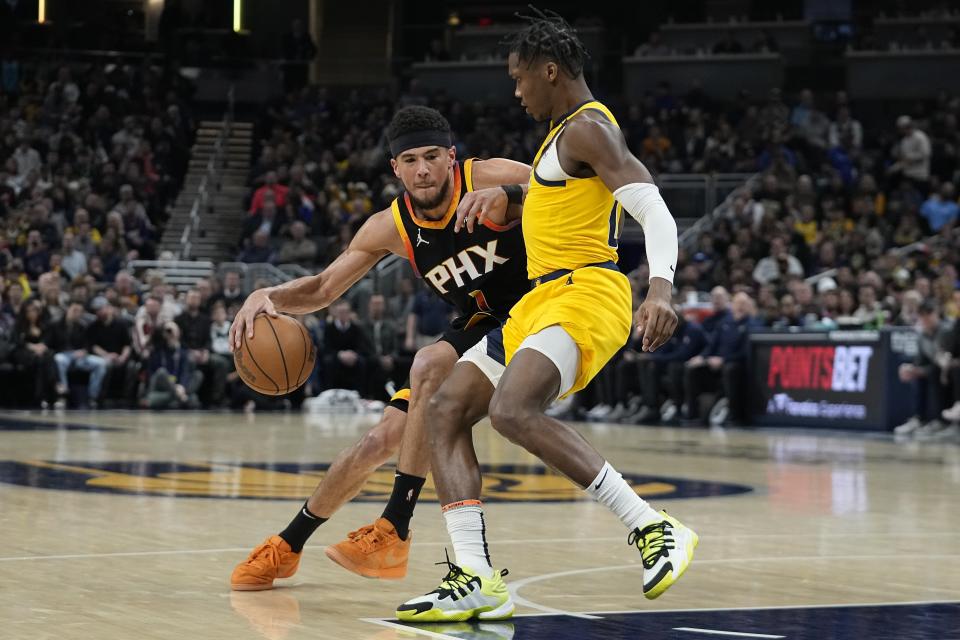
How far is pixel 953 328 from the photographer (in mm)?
15094

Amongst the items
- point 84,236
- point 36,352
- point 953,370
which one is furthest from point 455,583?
point 84,236

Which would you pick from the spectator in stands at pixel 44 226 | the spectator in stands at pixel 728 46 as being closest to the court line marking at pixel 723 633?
the spectator in stands at pixel 44 226

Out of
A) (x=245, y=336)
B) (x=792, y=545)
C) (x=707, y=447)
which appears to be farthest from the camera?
(x=707, y=447)

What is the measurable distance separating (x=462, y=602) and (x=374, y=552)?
0.71 meters

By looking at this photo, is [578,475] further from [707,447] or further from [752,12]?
[752,12]

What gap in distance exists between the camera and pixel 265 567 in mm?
5301

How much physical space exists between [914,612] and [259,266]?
665 inches

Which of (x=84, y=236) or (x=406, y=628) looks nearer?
(x=406, y=628)

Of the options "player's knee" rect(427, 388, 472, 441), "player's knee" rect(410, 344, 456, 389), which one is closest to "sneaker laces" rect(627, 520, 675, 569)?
"player's knee" rect(427, 388, 472, 441)

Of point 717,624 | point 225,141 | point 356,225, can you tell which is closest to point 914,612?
point 717,624

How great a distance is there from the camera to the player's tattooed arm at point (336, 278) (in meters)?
5.57

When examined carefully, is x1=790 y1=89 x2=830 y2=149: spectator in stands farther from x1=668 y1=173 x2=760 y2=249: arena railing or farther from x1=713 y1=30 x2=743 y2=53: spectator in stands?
x1=713 y1=30 x2=743 y2=53: spectator in stands

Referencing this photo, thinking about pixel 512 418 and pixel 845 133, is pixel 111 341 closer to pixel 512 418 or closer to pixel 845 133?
pixel 845 133

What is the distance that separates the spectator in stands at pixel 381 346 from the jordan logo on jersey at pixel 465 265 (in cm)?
1350
